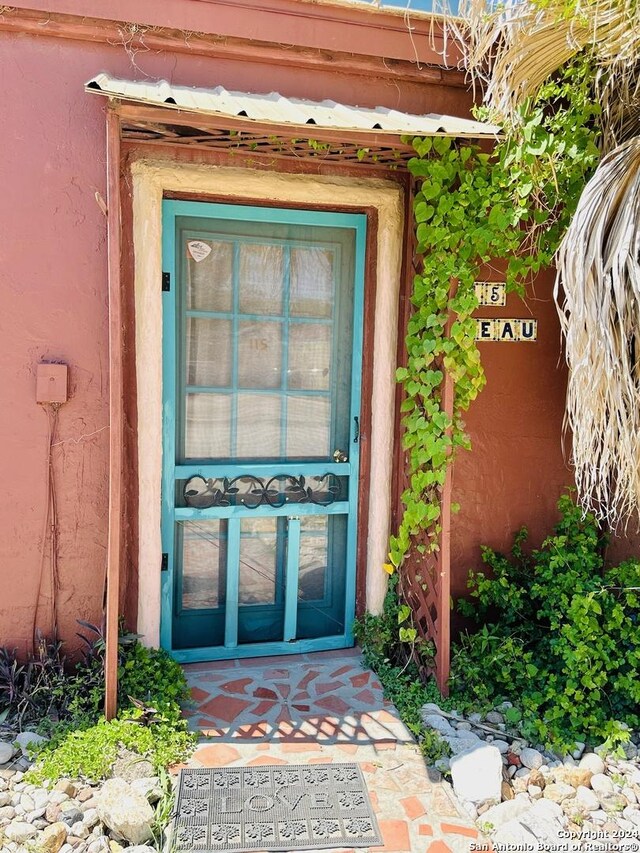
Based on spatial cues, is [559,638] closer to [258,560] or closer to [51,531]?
[258,560]

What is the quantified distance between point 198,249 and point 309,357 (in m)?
0.91

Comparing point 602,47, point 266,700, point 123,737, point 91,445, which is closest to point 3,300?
point 91,445

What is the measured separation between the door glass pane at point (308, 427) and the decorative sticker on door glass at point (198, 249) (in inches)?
38.3

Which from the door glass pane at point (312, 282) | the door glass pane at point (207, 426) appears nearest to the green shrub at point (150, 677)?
the door glass pane at point (207, 426)

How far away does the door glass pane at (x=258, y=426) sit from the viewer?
403 centimetres

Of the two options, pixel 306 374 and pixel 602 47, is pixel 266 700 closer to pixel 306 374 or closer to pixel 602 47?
pixel 306 374

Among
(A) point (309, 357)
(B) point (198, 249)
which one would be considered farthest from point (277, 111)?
(A) point (309, 357)

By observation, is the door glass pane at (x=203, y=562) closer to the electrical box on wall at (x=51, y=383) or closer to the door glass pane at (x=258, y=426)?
the door glass pane at (x=258, y=426)

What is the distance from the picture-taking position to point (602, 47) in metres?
2.99

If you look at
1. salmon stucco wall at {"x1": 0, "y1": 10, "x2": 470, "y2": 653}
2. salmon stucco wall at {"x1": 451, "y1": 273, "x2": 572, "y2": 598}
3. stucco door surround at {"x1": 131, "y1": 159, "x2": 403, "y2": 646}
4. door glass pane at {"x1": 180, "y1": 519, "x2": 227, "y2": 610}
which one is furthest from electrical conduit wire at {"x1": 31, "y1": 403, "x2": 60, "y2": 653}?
salmon stucco wall at {"x1": 451, "y1": 273, "x2": 572, "y2": 598}

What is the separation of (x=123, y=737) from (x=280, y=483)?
163cm

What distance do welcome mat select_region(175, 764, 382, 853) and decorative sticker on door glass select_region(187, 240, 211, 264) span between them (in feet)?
8.71

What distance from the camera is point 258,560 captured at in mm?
4148

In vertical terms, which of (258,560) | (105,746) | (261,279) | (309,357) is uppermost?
(261,279)
